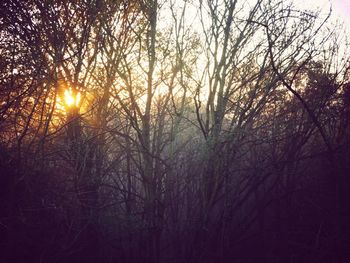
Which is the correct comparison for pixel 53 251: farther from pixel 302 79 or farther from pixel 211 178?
pixel 302 79

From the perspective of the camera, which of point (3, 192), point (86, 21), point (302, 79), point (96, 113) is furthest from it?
point (302, 79)

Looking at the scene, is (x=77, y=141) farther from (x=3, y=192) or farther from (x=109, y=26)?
(x=109, y=26)

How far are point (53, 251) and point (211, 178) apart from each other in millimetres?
3345

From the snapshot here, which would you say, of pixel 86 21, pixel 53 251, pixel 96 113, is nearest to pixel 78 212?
pixel 53 251

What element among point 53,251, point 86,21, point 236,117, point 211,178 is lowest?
point 53,251

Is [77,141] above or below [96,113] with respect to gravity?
below

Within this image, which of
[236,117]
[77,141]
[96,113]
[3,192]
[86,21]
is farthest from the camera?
[96,113]

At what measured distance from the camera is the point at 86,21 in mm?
5973

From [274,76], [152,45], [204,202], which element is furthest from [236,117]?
[152,45]

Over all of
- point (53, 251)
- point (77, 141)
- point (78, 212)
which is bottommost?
point (53, 251)

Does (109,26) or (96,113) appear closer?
(109,26)

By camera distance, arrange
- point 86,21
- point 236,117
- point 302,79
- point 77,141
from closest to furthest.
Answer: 1. point 86,21
2. point 77,141
3. point 236,117
4. point 302,79

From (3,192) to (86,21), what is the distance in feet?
11.0

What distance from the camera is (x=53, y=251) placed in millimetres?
6098
